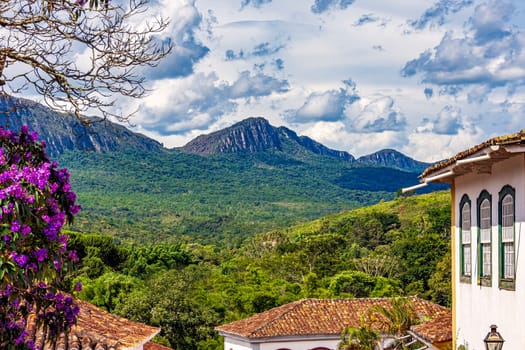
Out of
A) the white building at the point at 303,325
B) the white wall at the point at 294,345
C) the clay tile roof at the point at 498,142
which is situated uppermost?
the clay tile roof at the point at 498,142

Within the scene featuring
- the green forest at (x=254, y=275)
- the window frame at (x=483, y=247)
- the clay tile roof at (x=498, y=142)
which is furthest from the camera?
the green forest at (x=254, y=275)

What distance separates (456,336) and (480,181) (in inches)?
123

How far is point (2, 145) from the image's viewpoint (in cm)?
749

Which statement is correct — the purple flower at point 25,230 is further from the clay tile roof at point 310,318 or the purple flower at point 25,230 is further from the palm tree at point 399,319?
the clay tile roof at point 310,318

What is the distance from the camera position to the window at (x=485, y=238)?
40.2 feet

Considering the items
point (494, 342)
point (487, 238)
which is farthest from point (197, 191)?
point (494, 342)

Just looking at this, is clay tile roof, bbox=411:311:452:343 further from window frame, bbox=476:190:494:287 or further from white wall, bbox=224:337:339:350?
white wall, bbox=224:337:339:350

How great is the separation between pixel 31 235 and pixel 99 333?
9.16m

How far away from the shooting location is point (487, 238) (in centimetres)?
1236

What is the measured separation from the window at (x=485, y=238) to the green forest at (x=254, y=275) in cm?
2653

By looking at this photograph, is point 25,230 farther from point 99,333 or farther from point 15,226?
point 99,333

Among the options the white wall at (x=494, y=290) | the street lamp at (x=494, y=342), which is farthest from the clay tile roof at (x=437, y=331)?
the street lamp at (x=494, y=342)

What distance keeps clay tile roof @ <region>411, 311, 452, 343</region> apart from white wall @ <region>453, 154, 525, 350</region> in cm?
104

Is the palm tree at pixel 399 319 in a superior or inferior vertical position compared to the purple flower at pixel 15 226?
inferior
